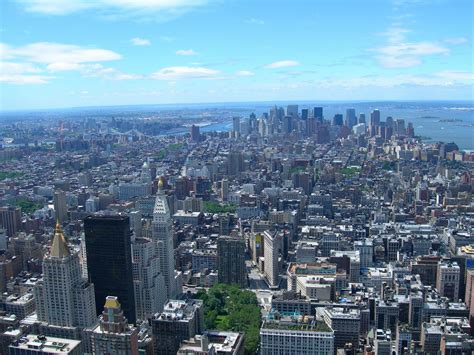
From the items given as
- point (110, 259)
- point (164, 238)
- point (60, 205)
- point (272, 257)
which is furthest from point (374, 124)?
point (110, 259)

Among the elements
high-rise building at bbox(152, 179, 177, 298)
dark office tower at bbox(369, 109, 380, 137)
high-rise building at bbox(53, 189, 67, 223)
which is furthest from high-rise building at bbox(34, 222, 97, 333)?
dark office tower at bbox(369, 109, 380, 137)

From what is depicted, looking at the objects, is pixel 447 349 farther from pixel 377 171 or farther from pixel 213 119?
pixel 213 119

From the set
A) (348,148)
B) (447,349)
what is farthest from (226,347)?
(348,148)

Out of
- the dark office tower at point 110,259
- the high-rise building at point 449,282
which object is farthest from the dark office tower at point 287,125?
the dark office tower at point 110,259

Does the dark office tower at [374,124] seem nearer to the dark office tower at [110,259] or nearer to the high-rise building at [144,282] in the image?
the high-rise building at [144,282]

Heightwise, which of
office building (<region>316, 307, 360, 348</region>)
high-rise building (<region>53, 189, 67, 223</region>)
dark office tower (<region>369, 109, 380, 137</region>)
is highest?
dark office tower (<region>369, 109, 380, 137</region>)

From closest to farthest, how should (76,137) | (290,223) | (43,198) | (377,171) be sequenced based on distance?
(290,223)
(43,198)
(377,171)
(76,137)

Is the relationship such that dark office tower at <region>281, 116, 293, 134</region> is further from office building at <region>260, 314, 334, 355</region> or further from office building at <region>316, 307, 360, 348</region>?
office building at <region>260, 314, 334, 355</region>
